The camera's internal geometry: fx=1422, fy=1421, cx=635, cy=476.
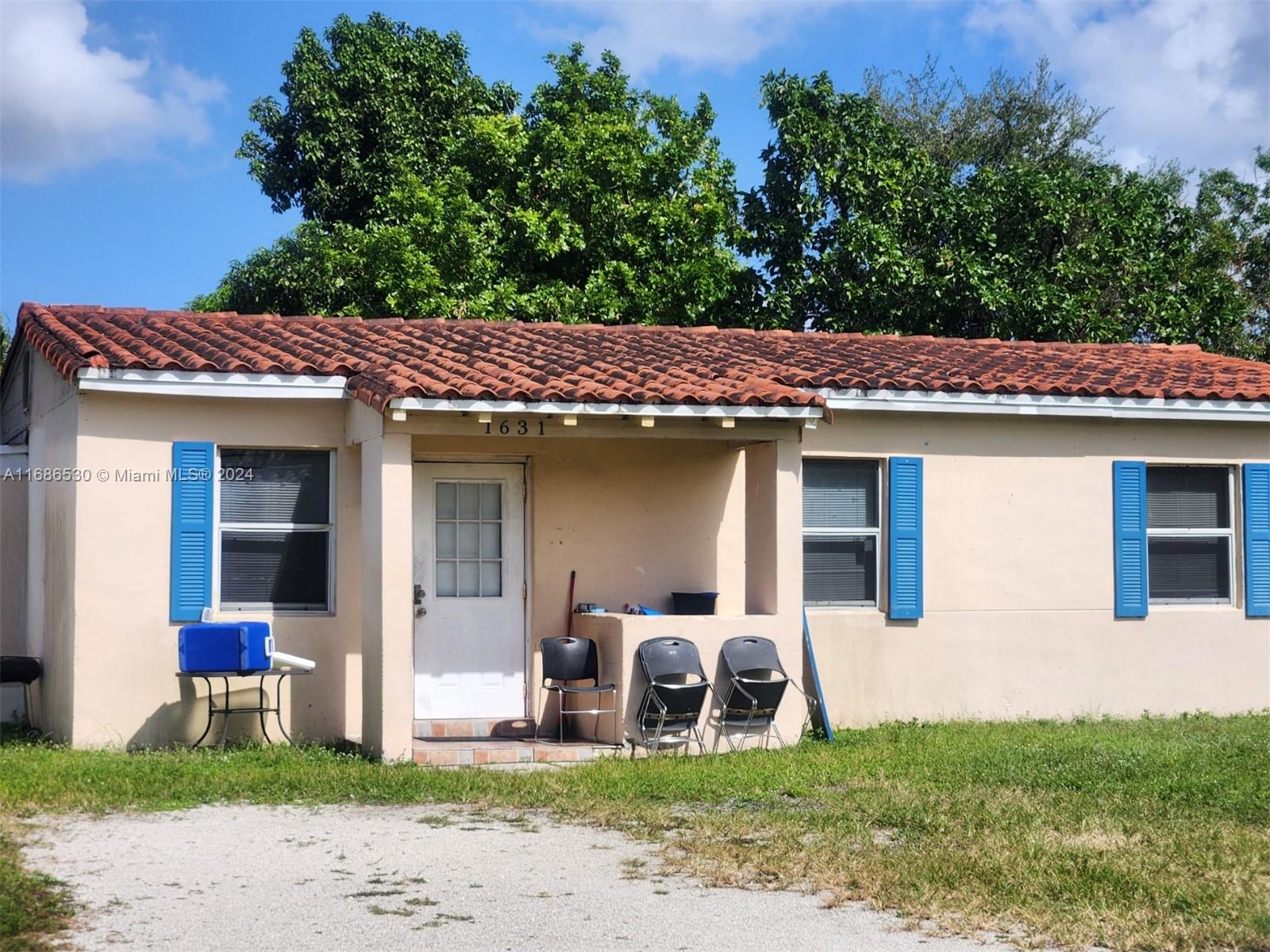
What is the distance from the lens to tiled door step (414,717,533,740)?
11336mm

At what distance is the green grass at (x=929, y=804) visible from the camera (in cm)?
632

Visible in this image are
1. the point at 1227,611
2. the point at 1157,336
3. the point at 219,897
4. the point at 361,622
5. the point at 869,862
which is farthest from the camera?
the point at 1157,336

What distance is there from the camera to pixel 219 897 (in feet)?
20.9

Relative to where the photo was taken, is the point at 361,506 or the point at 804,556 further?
the point at 804,556

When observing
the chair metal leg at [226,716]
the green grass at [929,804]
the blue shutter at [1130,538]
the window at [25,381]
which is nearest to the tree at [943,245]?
the blue shutter at [1130,538]

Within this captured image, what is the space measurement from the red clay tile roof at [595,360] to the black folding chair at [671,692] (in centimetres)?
Result: 194

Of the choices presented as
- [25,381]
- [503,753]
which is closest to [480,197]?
[25,381]

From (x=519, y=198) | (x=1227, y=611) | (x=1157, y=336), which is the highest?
(x=519, y=198)

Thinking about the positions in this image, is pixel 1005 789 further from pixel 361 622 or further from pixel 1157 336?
pixel 1157 336

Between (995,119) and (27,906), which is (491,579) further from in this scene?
(995,119)

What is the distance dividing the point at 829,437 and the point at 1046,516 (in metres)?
2.24

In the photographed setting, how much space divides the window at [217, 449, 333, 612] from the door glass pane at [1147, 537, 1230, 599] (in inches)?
296

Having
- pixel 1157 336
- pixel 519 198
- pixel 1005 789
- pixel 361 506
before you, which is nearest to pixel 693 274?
pixel 519 198

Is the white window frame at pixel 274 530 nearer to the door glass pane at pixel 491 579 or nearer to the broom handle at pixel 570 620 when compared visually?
the door glass pane at pixel 491 579
